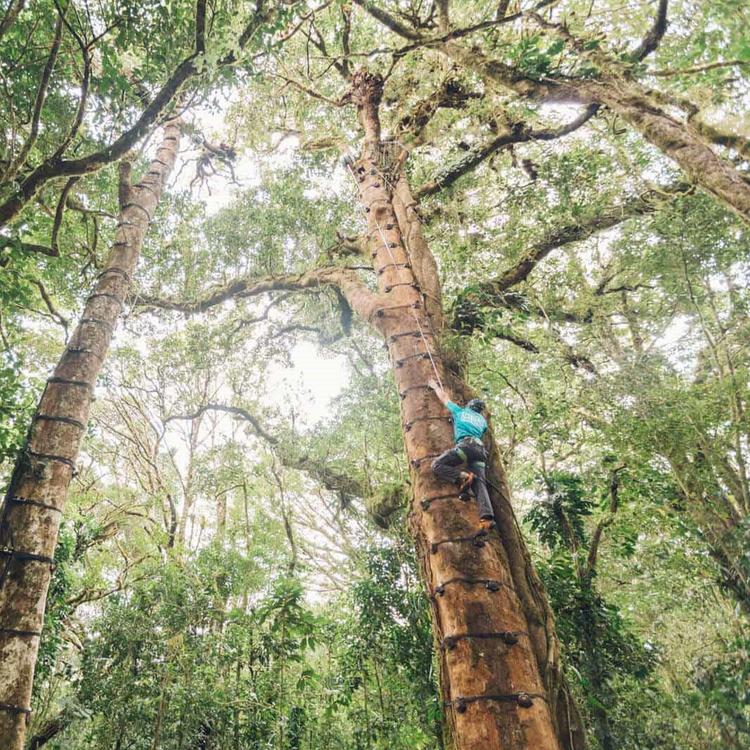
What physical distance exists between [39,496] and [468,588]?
2.75 metres

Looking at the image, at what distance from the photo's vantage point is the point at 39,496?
2932 mm

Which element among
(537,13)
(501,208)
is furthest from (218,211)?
(537,13)

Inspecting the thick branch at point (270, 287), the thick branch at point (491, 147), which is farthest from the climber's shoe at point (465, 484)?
the thick branch at point (491, 147)

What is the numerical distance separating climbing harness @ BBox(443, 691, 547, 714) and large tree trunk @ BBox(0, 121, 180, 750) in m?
2.22

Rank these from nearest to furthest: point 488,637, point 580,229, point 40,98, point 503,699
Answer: point 503,699, point 488,637, point 40,98, point 580,229

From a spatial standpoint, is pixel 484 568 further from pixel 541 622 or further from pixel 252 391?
pixel 252 391

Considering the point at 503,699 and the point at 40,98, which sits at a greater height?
the point at 40,98

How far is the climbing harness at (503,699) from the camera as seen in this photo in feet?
7.60

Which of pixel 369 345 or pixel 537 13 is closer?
pixel 537 13

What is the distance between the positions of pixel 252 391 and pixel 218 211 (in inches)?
145

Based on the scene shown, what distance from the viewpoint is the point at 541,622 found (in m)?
2.95

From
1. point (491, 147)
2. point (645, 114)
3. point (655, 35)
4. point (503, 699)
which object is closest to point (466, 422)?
point (503, 699)

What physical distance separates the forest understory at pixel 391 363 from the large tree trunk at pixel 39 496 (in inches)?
0.7

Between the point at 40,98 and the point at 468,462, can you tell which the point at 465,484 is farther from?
the point at 40,98
